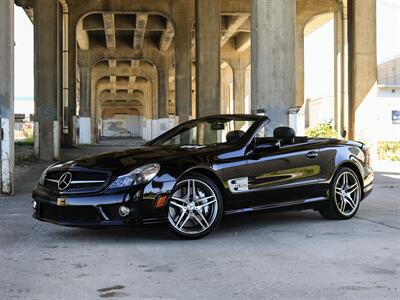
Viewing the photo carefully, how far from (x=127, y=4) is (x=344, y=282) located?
2875 cm

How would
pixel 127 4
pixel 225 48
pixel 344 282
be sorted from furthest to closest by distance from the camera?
pixel 225 48 < pixel 127 4 < pixel 344 282

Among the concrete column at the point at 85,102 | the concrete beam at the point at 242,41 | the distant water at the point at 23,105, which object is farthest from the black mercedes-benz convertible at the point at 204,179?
the distant water at the point at 23,105

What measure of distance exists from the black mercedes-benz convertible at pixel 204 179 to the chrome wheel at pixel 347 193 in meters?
0.01

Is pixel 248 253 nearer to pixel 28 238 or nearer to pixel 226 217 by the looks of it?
pixel 226 217

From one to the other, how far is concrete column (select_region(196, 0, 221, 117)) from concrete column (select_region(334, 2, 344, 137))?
6892mm

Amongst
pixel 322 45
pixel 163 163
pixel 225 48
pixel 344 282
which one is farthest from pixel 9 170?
pixel 322 45

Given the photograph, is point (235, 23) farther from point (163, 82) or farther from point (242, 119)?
point (242, 119)

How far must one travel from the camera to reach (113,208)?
588 centimetres

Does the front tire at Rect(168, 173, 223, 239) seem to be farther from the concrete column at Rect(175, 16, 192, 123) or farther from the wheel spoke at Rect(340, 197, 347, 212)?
the concrete column at Rect(175, 16, 192, 123)

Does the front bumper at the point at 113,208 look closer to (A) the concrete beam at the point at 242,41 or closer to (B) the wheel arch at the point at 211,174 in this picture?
(B) the wheel arch at the point at 211,174

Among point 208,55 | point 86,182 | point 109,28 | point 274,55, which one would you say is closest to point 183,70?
point 109,28

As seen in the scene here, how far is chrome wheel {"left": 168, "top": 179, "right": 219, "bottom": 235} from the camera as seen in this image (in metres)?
6.18

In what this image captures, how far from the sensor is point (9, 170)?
10023 millimetres

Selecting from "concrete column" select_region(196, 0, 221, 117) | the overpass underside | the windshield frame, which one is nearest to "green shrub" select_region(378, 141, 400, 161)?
the overpass underside
